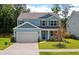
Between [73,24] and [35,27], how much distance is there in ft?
4.41

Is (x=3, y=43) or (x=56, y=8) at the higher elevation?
(x=56, y=8)

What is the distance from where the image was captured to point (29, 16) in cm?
1468

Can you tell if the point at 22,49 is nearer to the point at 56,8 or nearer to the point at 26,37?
the point at 26,37

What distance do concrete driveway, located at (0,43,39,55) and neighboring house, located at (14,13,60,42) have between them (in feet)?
0.75

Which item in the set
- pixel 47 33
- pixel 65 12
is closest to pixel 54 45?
pixel 47 33

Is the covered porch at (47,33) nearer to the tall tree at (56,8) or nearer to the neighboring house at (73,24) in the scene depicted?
the neighboring house at (73,24)

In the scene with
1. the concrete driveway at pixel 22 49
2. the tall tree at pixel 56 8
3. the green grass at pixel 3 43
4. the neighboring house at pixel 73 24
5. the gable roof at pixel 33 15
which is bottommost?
the concrete driveway at pixel 22 49

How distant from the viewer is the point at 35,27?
1475cm

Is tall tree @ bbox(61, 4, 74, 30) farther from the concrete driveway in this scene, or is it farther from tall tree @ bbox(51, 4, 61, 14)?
the concrete driveway

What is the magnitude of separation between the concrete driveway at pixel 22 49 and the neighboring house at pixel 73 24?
126 cm

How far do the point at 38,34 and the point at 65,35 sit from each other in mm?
1064

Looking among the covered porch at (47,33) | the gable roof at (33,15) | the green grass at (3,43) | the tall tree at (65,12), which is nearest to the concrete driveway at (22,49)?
the green grass at (3,43)

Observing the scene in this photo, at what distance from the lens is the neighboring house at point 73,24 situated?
1444 cm

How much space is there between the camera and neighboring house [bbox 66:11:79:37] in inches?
569
